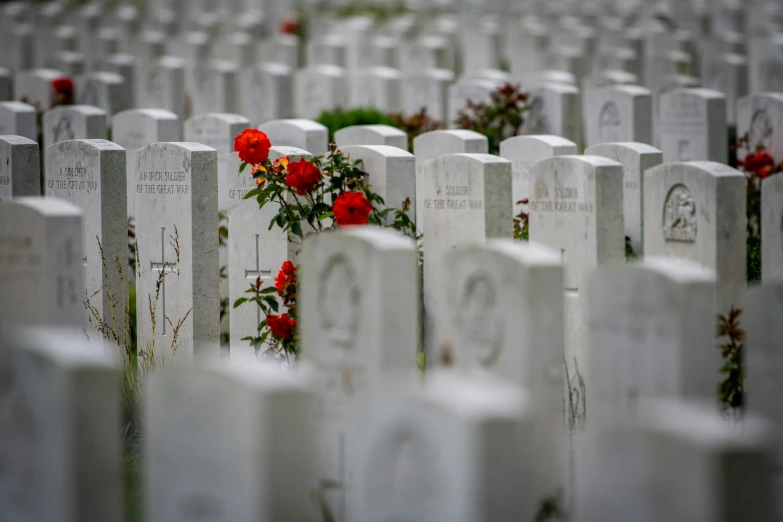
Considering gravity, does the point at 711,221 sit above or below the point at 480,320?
above

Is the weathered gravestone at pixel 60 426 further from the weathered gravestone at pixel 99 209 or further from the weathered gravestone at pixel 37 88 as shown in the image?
the weathered gravestone at pixel 37 88

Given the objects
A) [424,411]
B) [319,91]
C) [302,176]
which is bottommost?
[424,411]

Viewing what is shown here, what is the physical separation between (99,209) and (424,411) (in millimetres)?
3901

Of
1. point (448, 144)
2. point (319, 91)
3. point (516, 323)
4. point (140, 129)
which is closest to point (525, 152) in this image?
point (448, 144)

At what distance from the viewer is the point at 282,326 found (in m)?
5.96

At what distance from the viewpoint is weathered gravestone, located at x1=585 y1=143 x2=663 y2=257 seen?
727 centimetres

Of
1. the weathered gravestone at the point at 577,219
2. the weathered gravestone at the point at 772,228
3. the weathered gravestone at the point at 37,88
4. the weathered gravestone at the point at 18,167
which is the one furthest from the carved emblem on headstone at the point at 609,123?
the weathered gravestone at the point at 37,88

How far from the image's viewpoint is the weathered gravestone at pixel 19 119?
9.12 m

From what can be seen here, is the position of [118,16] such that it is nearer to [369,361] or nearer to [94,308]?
[94,308]

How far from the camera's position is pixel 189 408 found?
3635 millimetres

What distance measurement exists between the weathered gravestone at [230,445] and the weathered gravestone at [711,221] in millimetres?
2846

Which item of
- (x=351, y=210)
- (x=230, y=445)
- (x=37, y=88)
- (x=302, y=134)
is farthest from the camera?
(x=37, y=88)

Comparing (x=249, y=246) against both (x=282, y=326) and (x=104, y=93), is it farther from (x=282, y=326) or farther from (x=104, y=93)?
(x=104, y=93)

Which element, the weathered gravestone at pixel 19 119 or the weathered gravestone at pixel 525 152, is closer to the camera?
the weathered gravestone at pixel 525 152
